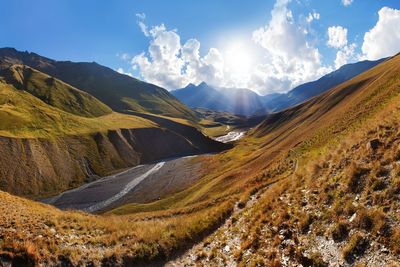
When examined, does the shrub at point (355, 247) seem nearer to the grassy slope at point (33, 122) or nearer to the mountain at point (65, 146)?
the mountain at point (65, 146)

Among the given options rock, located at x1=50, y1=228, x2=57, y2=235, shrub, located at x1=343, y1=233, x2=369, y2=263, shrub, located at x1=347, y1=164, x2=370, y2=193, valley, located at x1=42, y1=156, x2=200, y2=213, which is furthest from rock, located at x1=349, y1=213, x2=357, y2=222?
valley, located at x1=42, y1=156, x2=200, y2=213

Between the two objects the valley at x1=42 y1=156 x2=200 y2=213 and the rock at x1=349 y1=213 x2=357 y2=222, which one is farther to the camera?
the valley at x1=42 y1=156 x2=200 y2=213

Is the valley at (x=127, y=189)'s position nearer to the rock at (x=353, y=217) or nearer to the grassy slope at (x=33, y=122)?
the grassy slope at (x=33, y=122)

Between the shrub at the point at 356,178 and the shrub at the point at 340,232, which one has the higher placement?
the shrub at the point at 356,178

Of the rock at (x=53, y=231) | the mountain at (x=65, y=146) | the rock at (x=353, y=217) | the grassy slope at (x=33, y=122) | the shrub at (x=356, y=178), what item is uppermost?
the grassy slope at (x=33, y=122)

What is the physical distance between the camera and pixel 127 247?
21016mm

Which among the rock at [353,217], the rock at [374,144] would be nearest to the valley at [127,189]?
the rock at [374,144]

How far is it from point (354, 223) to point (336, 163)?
7667 mm

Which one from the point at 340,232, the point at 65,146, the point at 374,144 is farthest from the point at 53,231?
the point at 65,146

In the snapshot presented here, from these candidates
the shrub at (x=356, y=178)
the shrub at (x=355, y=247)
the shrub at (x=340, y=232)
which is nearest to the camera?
the shrub at (x=355, y=247)

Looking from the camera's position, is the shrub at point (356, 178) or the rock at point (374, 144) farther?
the rock at point (374, 144)

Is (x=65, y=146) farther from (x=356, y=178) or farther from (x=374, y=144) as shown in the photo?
(x=356, y=178)

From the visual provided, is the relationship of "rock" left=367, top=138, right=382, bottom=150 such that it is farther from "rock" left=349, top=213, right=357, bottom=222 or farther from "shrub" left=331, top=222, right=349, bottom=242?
"shrub" left=331, top=222, right=349, bottom=242

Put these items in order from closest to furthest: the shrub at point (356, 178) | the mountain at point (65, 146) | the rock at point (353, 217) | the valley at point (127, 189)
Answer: the rock at point (353, 217), the shrub at point (356, 178), the valley at point (127, 189), the mountain at point (65, 146)
